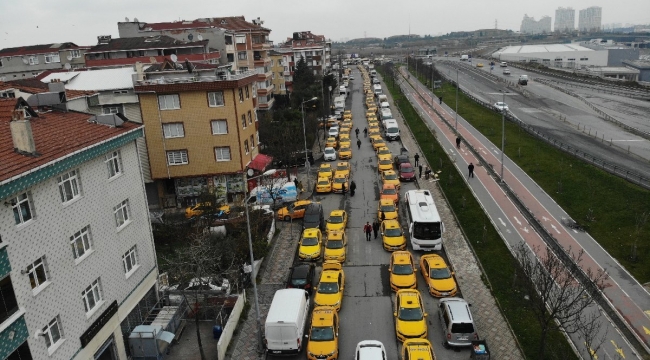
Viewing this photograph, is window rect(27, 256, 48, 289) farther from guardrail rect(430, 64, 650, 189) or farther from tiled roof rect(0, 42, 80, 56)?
tiled roof rect(0, 42, 80, 56)

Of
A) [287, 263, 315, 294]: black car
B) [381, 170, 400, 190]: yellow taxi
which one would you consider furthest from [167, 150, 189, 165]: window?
[287, 263, 315, 294]: black car

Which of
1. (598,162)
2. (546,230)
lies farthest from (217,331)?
(598,162)

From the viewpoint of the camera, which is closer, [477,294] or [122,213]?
[122,213]

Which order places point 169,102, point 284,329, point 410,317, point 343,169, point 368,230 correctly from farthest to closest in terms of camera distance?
point 343,169
point 169,102
point 368,230
point 410,317
point 284,329

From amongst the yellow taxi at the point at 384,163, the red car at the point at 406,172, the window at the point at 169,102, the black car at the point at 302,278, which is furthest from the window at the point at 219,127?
the black car at the point at 302,278

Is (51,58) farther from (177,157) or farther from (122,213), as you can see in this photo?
(122,213)

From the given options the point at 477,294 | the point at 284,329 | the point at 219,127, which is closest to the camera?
the point at 284,329

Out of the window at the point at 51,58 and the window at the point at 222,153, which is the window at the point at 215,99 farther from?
the window at the point at 51,58

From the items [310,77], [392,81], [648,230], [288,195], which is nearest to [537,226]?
[648,230]
